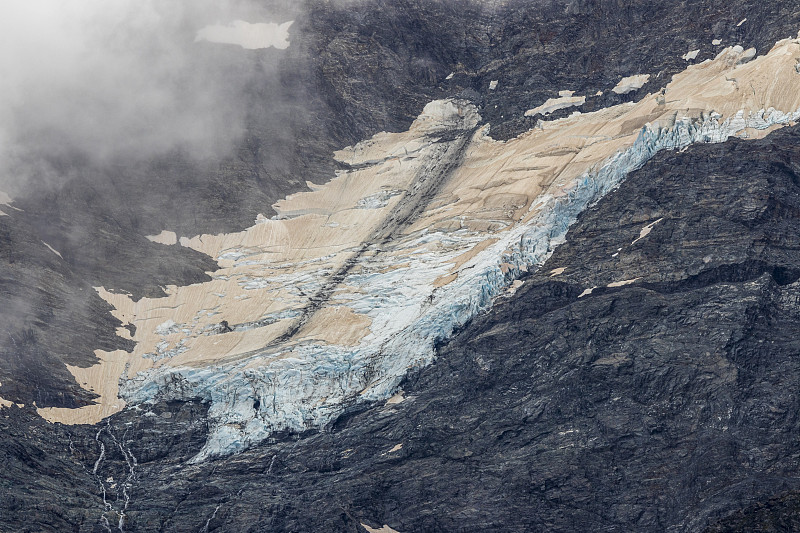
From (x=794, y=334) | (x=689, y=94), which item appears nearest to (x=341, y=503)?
(x=794, y=334)

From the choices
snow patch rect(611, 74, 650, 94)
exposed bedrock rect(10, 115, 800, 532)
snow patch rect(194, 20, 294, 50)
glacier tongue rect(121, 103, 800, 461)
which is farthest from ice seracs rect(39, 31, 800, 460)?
snow patch rect(194, 20, 294, 50)

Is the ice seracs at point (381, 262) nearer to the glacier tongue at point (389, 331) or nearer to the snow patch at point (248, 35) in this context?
the glacier tongue at point (389, 331)

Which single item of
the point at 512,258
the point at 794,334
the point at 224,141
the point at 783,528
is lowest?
the point at 783,528

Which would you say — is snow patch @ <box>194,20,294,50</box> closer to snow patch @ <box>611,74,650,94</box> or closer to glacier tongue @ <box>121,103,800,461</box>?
snow patch @ <box>611,74,650,94</box>

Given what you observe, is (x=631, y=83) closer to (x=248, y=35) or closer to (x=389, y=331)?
(x=389, y=331)

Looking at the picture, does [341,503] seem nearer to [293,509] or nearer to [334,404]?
[293,509]

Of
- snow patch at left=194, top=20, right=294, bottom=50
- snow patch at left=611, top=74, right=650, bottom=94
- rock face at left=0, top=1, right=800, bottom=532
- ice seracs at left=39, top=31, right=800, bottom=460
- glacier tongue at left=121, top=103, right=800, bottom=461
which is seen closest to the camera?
rock face at left=0, top=1, right=800, bottom=532
